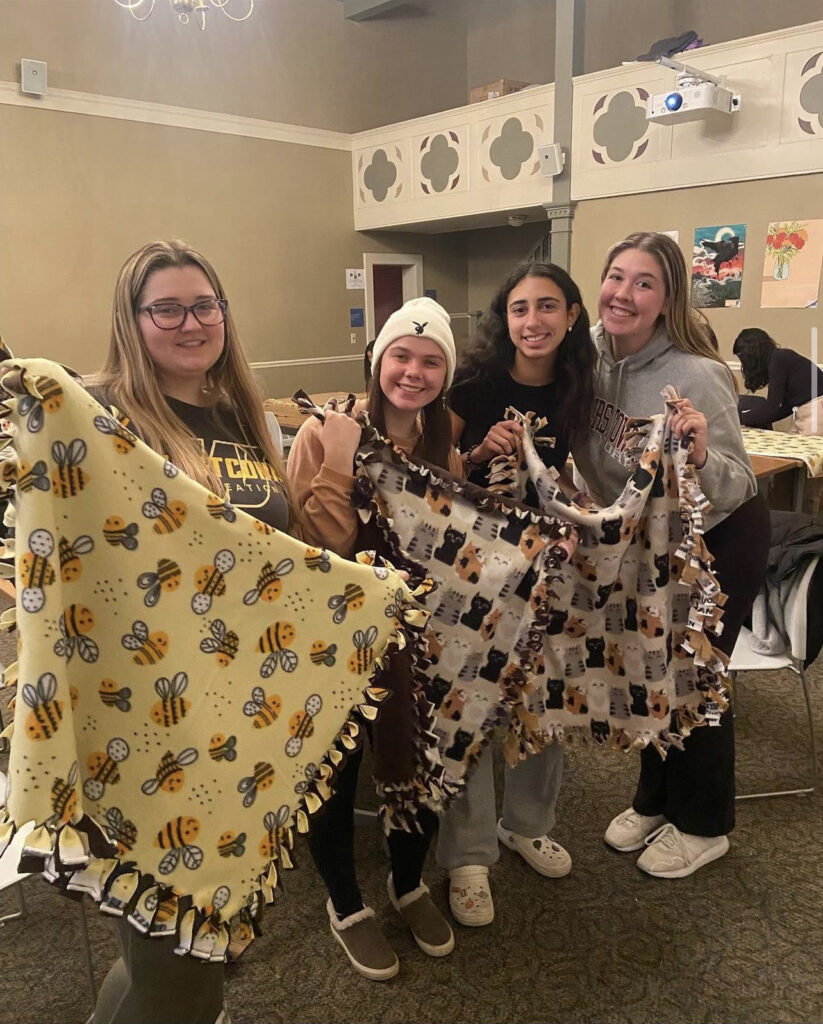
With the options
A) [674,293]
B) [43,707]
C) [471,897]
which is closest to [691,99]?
[674,293]

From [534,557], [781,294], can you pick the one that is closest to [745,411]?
[781,294]

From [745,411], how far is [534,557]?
3.58 m

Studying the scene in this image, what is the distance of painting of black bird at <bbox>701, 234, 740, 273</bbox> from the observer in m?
5.38

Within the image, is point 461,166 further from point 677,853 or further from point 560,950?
point 560,950

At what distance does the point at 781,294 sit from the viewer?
5266mm

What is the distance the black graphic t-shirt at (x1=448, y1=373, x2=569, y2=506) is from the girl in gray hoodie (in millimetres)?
94

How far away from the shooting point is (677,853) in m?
2.11

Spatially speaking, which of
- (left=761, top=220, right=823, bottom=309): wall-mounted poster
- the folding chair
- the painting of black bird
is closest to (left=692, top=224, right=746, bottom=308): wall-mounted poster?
the painting of black bird

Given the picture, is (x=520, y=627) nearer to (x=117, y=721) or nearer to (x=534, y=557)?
(x=534, y=557)

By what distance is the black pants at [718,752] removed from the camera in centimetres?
188

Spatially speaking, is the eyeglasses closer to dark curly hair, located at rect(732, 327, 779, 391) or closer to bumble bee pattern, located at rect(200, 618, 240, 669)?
bumble bee pattern, located at rect(200, 618, 240, 669)

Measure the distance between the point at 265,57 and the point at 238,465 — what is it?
7.42 metres

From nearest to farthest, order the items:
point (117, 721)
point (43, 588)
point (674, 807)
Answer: point (43, 588)
point (117, 721)
point (674, 807)

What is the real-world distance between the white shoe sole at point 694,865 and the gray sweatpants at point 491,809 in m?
0.31
